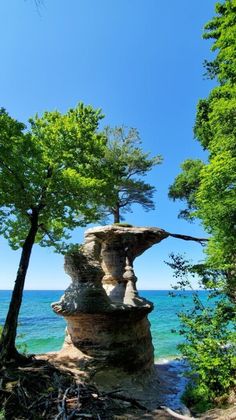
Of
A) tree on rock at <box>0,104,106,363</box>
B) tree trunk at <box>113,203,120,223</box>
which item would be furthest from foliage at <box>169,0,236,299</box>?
tree trunk at <box>113,203,120,223</box>

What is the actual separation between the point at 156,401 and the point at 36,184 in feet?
35.2

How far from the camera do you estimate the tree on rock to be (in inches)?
496

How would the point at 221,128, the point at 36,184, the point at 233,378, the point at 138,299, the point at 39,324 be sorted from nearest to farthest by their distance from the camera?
the point at 233,378, the point at 221,128, the point at 36,184, the point at 138,299, the point at 39,324

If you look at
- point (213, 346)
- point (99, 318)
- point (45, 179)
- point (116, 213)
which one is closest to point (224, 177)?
point (213, 346)

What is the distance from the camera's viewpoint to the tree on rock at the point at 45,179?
41.3 ft

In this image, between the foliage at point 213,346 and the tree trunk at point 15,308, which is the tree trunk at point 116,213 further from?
the foliage at point 213,346

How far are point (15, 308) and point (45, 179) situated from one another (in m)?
5.31

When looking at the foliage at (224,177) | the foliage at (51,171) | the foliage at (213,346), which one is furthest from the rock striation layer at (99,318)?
the foliage at (224,177)

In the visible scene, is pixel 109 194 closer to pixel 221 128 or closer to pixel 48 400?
pixel 221 128

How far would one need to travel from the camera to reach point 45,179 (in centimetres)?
1360

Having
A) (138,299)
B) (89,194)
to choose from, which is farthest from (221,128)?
(138,299)

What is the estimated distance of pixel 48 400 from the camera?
7.95 metres

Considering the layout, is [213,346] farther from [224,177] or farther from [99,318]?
[99,318]

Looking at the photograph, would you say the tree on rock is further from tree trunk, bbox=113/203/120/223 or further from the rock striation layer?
tree trunk, bbox=113/203/120/223
